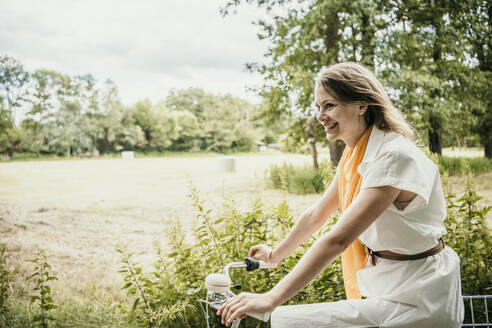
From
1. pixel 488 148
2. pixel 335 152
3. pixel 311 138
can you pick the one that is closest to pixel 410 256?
pixel 335 152

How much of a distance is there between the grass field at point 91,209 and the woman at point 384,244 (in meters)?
0.98

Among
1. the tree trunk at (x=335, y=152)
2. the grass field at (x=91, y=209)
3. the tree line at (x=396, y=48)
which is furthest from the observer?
the tree trunk at (x=335, y=152)

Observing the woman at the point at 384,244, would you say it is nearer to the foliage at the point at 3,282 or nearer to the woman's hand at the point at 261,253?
the woman's hand at the point at 261,253

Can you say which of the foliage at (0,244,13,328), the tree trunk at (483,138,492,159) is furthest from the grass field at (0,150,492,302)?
the tree trunk at (483,138,492,159)

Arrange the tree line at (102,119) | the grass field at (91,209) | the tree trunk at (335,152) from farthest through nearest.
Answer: the tree trunk at (335,152), the grass field at (91,209), the tree line at (102,119)

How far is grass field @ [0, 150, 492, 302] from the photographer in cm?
325

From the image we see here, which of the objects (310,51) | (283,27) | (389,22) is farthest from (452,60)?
(283,27)

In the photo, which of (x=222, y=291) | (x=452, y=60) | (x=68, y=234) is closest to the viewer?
(x=222, y=291)

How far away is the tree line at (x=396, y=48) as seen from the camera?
4.59 m

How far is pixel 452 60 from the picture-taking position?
5.46 meters

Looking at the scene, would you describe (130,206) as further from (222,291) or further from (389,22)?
(222,291)

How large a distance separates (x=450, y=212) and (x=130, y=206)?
5.76 m

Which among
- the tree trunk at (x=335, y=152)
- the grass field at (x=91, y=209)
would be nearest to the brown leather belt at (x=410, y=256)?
the grass field at (x=91, y=209)

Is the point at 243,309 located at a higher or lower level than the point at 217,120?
lower
